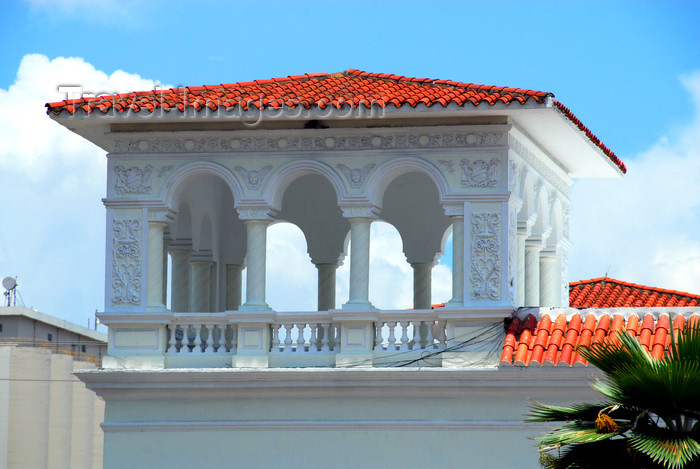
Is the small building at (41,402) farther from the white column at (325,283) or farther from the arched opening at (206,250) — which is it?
the white column at (325,283)

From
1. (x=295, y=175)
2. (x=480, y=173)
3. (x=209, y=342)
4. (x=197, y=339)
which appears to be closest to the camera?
(x=480, y=173)

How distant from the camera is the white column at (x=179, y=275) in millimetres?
24312

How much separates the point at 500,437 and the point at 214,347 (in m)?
4.77

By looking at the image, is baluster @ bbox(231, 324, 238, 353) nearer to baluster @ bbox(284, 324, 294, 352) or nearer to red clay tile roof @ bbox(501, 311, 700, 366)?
baluster @ bbox(284, 324, 294, 352)

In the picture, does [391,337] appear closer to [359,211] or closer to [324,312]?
[324,312]

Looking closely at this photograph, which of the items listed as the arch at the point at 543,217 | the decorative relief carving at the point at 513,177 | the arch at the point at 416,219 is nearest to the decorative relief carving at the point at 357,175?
the decorative relief carving at the point at 513,177

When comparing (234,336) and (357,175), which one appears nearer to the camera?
(357,175)

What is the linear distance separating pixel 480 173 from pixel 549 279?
173 inches

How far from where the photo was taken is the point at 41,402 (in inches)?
1768

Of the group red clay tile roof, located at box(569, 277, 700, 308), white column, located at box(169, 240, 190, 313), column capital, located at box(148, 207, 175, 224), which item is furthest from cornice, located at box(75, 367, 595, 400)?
red clay tile roof, located at box(569, 277, 700, 308)

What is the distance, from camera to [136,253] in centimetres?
2098

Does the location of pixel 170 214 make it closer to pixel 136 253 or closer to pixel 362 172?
pixel 136 253

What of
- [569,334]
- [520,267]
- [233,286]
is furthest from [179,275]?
[569,334]

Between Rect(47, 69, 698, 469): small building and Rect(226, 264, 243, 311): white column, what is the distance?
357cm
